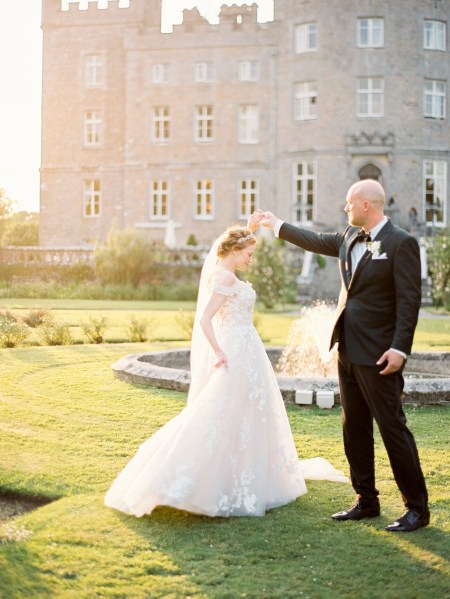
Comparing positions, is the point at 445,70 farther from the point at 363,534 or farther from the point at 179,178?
the point at 363,534

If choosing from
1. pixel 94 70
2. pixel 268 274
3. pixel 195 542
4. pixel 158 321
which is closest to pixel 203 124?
pixel 94 70

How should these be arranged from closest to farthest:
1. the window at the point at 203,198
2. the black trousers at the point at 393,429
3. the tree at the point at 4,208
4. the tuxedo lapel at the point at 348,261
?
the black trousers at the point at 393,429 → the tuxedo lapel at the point at 348,261 → the window at the point at 203,198 → the tree at the point at 4,208

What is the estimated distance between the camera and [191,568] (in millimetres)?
4461

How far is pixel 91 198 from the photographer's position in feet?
131

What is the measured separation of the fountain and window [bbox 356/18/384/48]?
83.8 feet

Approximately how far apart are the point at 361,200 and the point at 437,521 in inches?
82.4

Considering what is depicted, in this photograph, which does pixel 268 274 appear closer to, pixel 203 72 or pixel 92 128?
pixel 203 72

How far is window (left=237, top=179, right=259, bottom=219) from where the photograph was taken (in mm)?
37906

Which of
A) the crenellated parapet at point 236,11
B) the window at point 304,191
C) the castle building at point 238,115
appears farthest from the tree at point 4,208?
the window at point 304,191

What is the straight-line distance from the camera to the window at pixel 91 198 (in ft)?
131

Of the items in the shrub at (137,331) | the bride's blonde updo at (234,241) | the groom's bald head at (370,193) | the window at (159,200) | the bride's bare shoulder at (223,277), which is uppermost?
the window at (159,200)

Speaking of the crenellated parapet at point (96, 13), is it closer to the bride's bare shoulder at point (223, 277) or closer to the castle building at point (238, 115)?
the castle building at point (238, 115)

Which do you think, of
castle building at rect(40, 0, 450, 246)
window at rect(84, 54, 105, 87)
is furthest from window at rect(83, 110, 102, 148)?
window at rect(84, 54, 105, 87)

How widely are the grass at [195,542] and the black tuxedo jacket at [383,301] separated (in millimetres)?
1132
